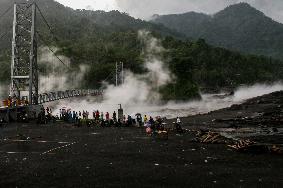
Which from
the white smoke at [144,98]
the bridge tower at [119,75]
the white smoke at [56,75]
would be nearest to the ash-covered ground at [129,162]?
the white smoke at [144,98]

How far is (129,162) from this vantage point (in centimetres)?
2134

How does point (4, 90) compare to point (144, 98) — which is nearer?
point (4, 90)

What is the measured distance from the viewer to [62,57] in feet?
420

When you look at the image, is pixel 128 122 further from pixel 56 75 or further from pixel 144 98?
pixel 56 75

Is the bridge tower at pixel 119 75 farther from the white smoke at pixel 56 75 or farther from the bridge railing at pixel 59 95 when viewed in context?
the bridge railing at pixel 59 95

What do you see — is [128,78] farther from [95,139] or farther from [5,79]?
[95,139]

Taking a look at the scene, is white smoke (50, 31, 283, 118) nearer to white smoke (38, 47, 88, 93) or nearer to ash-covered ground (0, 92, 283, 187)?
white smoke (38, 47, 88, 93)

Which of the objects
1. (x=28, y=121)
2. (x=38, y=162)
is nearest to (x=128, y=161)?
(x=38, y=162)

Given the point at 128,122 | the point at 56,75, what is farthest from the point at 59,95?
the point at 56,75

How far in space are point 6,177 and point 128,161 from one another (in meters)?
6.32

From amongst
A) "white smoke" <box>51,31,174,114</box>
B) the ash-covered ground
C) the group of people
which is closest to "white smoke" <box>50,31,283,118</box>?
"white smoke" <box>51,31,174,114</box>

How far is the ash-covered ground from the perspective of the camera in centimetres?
1725

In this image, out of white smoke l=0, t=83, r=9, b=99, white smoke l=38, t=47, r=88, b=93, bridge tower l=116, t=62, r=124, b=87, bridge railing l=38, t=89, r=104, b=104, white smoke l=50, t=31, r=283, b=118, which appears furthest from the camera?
white smoke l=38, t=47, r=88, b=93

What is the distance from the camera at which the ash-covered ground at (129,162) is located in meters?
17.2
